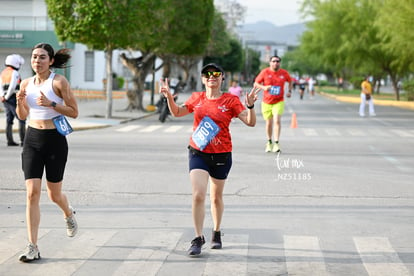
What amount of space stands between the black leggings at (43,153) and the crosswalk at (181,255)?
0.74m

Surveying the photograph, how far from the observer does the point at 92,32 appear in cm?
2734

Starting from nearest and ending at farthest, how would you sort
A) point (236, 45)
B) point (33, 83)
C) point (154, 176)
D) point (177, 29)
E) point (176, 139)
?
point (33, 83)
point (154, 176)
point (176, 139)
point (177, 29)
point (236, 45)

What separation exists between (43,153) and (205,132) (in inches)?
58.0

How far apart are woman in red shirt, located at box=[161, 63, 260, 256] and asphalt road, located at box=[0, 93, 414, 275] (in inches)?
18.6

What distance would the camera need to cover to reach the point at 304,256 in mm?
6988

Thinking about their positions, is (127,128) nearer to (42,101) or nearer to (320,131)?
(320,131)

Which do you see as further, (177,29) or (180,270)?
(177,29)

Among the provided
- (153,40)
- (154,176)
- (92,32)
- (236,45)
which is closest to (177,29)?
(153,40)

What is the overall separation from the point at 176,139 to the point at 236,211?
10595 millimetres

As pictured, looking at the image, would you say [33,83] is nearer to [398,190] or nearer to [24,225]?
[24,225]

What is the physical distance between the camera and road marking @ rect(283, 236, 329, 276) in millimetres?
6457

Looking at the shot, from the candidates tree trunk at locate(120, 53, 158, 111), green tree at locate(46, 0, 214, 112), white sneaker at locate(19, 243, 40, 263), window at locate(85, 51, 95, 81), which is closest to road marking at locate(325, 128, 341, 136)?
green tree at locate(46, 0, 214, 112)

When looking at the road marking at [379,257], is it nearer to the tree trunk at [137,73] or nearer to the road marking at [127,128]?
the road marking at [127,128]

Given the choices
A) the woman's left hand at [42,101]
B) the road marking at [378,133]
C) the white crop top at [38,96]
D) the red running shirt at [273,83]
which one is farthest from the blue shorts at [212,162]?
the road marking at [378,133]
